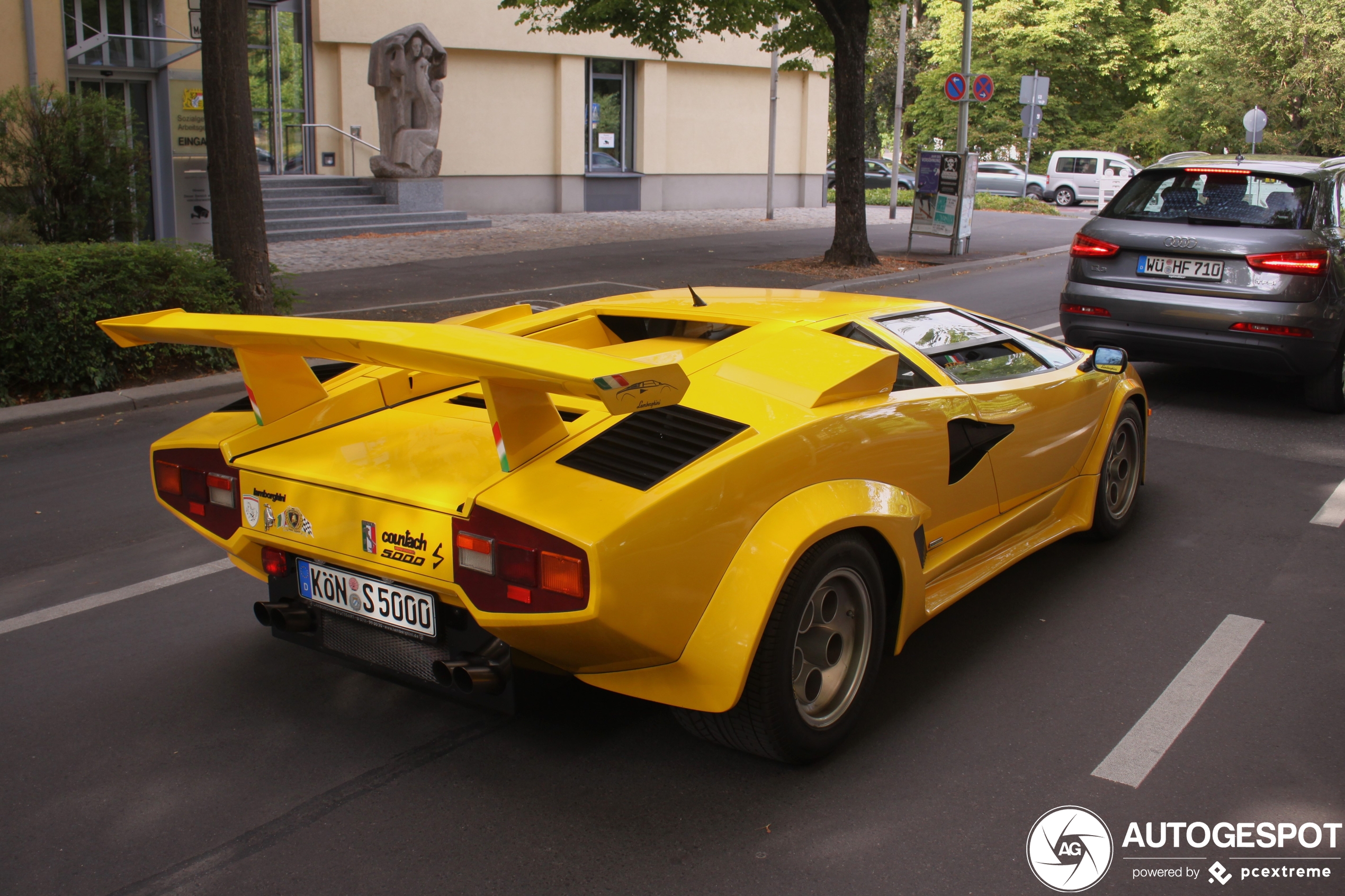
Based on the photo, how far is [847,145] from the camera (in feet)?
54.4

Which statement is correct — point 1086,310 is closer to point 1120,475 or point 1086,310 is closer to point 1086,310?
point 1086,310

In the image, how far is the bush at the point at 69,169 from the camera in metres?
11.3

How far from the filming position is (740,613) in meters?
2.97

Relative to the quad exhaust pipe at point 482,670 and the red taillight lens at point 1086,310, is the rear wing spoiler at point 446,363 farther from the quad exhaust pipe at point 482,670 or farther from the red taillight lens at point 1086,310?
the red taillight lens at point 1086,310

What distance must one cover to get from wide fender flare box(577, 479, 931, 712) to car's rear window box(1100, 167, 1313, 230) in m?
5.73

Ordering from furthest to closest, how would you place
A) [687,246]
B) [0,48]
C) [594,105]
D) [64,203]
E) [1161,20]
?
[1161,20] < [594,105] < [687,246] < [0,48] < [64,203]

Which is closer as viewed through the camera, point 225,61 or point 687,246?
point 225,61

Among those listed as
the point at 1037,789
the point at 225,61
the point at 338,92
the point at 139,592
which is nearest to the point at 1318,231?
the point at 1037,789

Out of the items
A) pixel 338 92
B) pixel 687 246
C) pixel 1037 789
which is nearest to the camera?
pixel 1037 789

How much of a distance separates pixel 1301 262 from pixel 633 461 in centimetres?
618

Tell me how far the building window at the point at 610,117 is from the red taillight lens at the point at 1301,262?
21.7 meters

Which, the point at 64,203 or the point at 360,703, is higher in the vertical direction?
the point at 64,203

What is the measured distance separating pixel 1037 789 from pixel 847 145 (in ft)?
47.4

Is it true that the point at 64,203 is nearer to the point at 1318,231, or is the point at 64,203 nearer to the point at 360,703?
the point at 360,703
